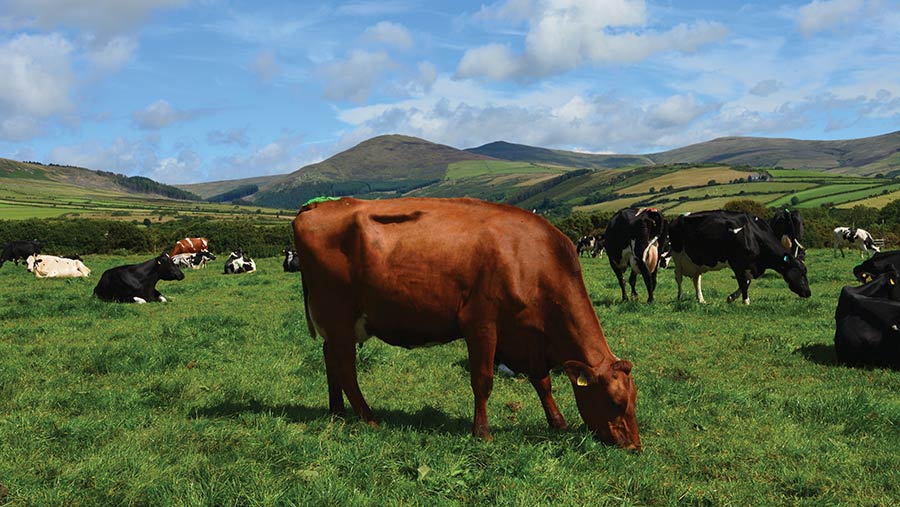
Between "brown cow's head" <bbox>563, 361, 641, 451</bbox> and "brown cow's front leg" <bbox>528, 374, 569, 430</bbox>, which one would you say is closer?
"brown cow's head" <bbox>563, 361, 641, 451</bbox>

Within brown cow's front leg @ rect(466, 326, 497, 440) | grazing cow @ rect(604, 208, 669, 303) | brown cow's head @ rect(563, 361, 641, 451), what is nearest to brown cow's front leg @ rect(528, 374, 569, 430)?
brown cow's head @ rect(563, 361, 641, 451)

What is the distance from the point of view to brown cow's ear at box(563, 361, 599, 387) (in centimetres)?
623

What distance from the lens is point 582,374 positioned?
20.5ft

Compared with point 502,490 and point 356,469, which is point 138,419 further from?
point 502,490

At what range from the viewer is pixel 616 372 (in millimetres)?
6242

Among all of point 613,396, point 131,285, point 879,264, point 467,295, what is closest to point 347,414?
point 467,295

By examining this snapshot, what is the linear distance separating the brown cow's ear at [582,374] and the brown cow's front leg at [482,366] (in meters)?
0.87

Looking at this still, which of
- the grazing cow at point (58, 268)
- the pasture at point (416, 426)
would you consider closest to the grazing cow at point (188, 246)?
the grazing cow at point (58, 268)

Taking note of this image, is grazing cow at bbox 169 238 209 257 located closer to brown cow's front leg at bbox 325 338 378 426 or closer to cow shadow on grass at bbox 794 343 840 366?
brown cow's front leg at bbox 325 338 378 426

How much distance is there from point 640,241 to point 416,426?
1209cm

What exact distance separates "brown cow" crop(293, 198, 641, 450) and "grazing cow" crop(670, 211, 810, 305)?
11711 millimetres

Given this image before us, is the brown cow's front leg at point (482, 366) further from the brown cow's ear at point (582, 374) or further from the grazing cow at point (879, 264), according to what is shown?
the grazing cow at point (879, 264)

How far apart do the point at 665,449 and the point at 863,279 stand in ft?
31.7

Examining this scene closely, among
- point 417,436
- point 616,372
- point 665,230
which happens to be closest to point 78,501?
point 417,436
